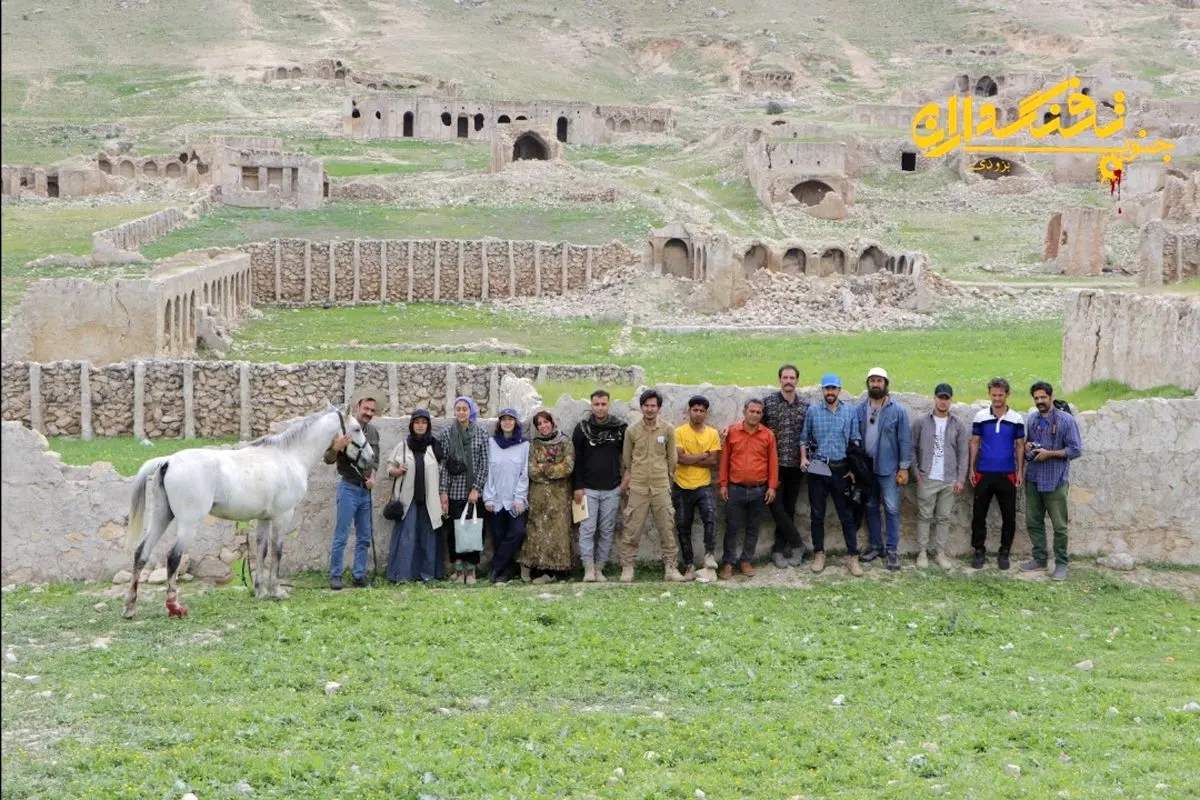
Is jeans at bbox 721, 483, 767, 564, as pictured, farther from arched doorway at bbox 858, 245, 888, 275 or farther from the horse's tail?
arched doorway at bbox 858, 245, 888, 275

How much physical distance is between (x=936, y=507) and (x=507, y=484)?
3.75 m

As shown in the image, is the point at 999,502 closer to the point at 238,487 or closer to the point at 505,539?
→ the point at 505,539

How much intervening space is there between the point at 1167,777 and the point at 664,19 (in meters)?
129

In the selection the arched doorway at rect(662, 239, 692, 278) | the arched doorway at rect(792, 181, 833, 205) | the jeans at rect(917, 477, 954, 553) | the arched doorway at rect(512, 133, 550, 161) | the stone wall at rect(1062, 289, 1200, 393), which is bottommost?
the jeans at rect(917, 477, 954, 553)

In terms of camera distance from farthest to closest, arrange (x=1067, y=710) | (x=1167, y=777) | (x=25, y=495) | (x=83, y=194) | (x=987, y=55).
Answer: (x=987, y=55) < (x=83, y=194) < (x=25, y=495) < (x=1067, y=710) < (x=1167, y=777)

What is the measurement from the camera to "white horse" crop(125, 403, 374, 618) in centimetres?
1155

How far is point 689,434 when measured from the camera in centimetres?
1328

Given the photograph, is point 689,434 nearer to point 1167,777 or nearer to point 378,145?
point 1167,777

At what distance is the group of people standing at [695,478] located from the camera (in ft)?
42.8

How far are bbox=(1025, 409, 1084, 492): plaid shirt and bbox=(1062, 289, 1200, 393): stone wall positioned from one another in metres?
4.48

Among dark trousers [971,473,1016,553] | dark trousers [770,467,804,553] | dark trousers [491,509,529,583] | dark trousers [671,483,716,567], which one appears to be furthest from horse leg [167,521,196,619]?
dark trousers [971,473,1016,553]

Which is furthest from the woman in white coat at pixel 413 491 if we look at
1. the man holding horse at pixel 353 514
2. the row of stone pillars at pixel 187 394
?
the row of stone pillars at pixel 187 394

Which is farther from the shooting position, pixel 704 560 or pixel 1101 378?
pixel 1101 378

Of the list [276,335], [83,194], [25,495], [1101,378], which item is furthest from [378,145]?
[25,495]
